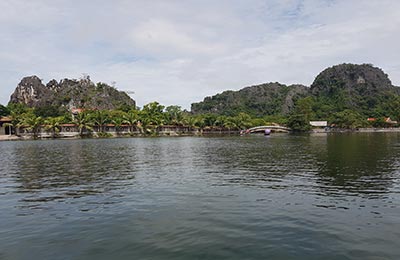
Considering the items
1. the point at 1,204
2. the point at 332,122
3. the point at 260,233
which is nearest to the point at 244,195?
the point at 260,233

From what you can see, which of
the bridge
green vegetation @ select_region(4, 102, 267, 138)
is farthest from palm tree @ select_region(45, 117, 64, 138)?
the bridge

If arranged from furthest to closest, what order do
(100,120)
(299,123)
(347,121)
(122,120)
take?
(347,121) → (299,123) → (122,120) → (100,120)

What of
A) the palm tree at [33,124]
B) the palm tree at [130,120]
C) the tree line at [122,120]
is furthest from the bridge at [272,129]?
the palm tree at [33,124]

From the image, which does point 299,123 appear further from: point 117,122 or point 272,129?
point 117,122

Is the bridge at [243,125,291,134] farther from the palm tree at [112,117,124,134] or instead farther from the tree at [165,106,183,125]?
the palm tree at [112,117,124,134]

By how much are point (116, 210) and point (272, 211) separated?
7.84 m

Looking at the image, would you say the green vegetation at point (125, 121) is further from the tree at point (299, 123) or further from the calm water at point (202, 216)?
the calm water at point (202, 216)

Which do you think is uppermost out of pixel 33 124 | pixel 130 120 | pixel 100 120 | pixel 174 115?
pixel 174 115

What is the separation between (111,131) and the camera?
130 meters

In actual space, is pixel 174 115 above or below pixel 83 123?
above

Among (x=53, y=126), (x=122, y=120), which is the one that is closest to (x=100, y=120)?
(x=122, y=120)

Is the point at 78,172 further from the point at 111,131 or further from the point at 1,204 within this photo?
the point at 111,131

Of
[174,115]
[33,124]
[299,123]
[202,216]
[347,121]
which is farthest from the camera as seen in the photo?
[347,121]

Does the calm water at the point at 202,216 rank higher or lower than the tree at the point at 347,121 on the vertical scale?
lower
